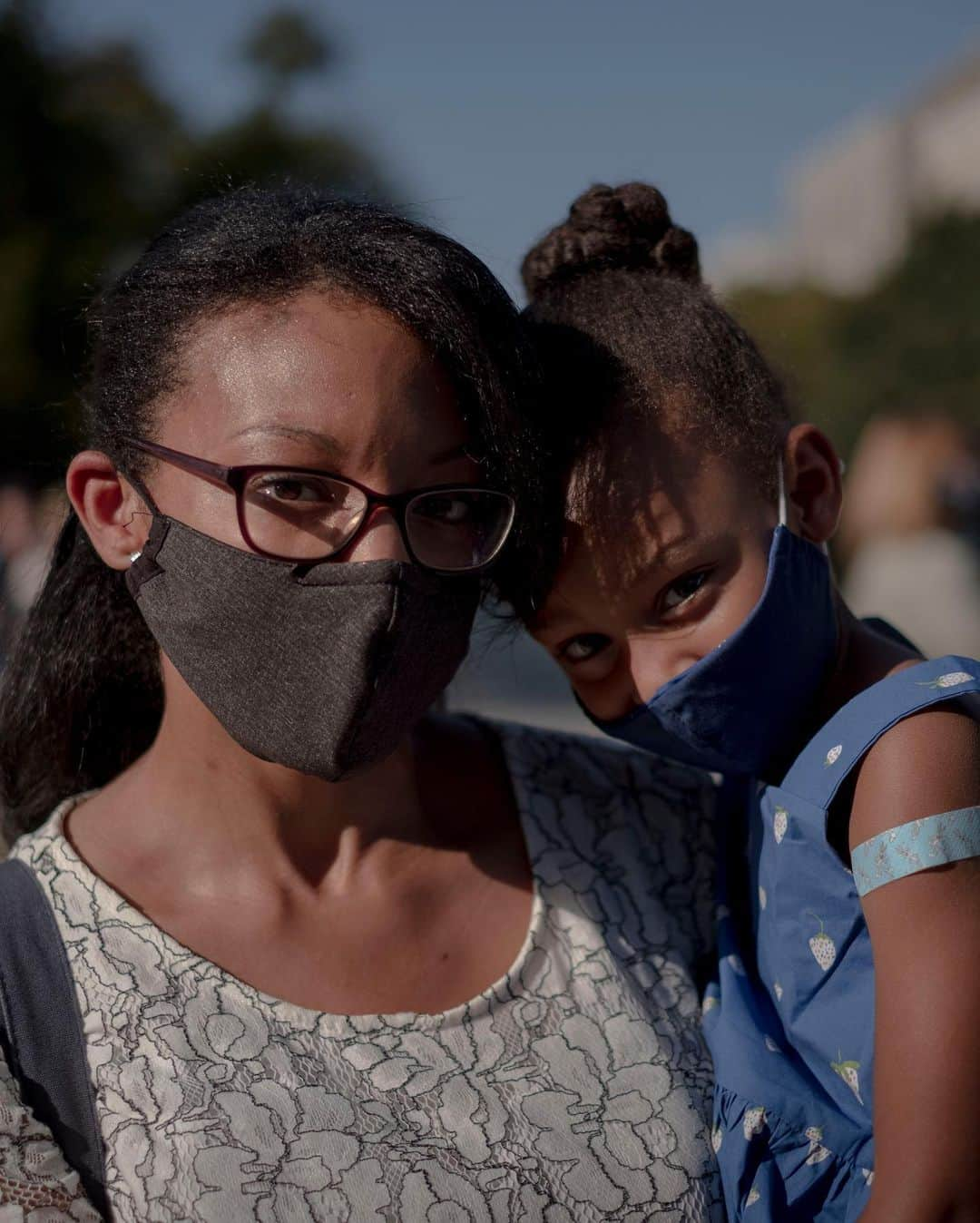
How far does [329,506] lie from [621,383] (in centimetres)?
51

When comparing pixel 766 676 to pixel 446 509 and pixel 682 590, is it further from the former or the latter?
pixel 446 509

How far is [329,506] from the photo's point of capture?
2.03m

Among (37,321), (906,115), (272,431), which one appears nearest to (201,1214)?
(272,431)

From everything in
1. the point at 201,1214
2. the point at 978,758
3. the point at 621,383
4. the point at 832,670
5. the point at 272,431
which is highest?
the point at 621,383

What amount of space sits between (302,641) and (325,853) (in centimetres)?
46

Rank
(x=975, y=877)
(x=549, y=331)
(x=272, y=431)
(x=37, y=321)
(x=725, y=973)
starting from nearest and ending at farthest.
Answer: (x=975, y=877), (x=272, y=431), (x=725, y=973), (x=549, y=331), (x=37, y=321)

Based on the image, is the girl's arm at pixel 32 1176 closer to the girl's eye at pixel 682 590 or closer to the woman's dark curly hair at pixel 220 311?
the woman's dark curly hair at pixel 220 311

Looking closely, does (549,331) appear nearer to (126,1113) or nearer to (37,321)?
(126,1113)

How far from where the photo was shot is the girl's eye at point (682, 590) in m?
2.18

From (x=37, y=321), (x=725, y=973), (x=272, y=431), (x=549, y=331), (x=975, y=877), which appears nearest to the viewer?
(x=975, y=877)

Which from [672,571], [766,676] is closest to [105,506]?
[672,571]

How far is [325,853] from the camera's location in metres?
2.33

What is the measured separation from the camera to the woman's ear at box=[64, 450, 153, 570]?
2.23 m

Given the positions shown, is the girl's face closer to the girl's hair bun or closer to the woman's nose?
the woman's nose
